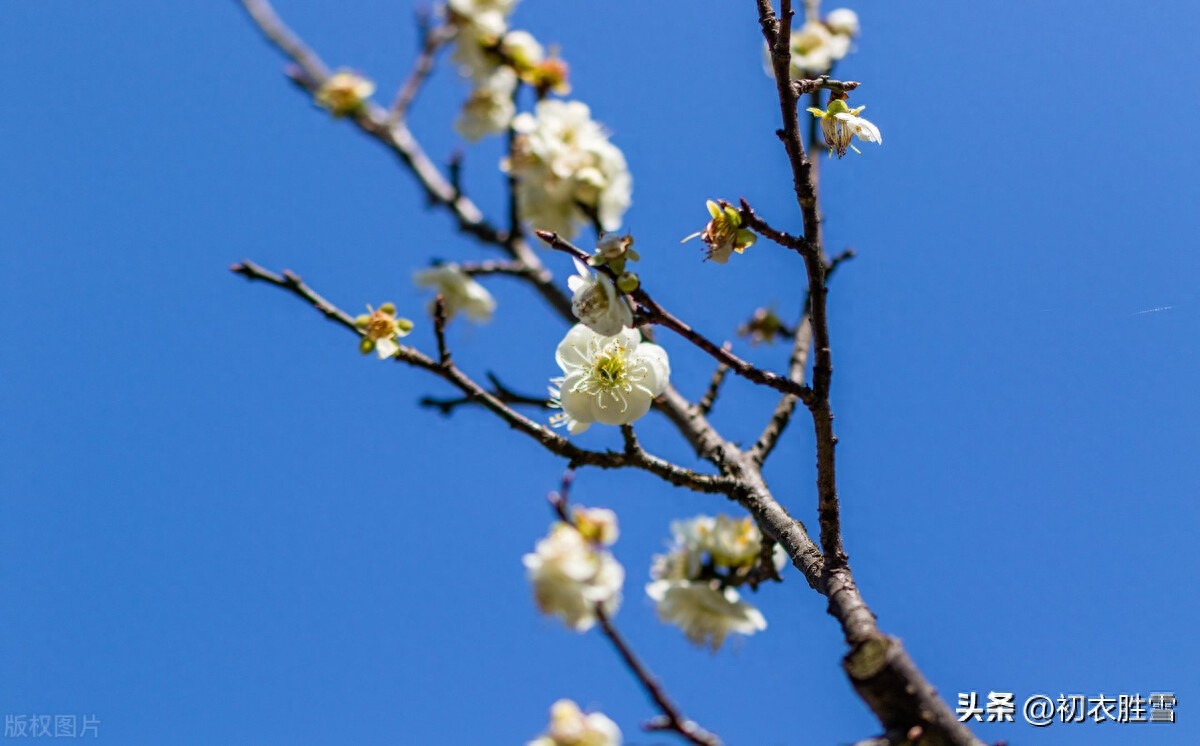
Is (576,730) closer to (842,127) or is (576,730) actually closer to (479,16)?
(842,127)

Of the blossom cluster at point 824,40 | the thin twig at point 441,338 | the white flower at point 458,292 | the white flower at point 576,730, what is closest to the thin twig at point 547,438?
the thin twig at point 441,338

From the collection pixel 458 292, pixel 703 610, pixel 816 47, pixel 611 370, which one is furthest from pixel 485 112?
pixel 703 610

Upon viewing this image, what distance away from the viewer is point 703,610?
212 centimetres

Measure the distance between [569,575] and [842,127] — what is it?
0.91 meters

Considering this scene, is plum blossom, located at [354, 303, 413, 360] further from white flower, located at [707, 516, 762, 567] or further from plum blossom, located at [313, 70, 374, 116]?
plum blossom, located at [313, 70, 374, 116]

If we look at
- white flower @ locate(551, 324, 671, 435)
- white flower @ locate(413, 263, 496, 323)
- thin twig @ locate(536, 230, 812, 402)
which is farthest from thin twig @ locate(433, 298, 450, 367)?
white flower @ locate(413, 263, 496, 323)

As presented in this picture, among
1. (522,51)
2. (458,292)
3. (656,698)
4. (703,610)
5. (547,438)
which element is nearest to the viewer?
(656,698)

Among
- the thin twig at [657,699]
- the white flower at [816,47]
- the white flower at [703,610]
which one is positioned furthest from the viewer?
the white flower at [816,47]

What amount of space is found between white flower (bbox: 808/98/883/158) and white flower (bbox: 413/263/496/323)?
209 centimetres

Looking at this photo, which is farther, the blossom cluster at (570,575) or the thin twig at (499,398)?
the thin twig at (499,398)

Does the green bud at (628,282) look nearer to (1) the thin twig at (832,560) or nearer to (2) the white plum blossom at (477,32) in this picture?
(1) the thin twig at (832,560)

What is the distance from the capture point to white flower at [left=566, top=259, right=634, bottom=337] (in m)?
1.42

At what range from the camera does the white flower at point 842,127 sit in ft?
4.94

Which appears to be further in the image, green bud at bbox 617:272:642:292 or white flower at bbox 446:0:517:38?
white flower at bbox 446:0:517:38
